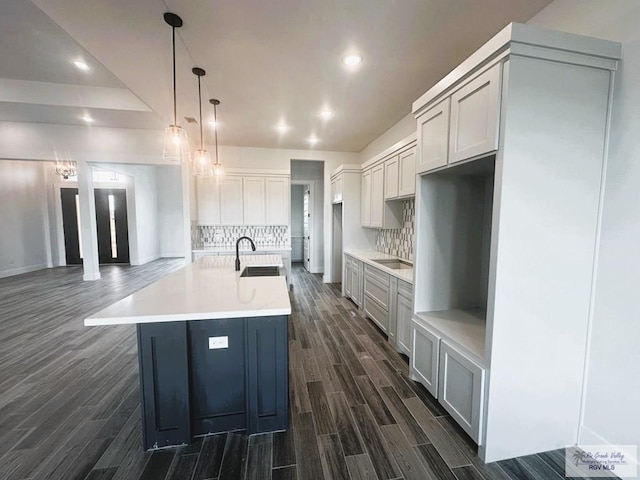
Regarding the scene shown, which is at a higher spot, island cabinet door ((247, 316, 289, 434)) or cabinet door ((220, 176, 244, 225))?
cabinet door ((220, 176, 244, 225))

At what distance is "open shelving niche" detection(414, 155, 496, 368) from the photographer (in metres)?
2.18

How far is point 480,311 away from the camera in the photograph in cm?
234

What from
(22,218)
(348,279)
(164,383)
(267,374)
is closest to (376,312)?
(348,279)

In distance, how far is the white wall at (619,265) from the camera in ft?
4.50

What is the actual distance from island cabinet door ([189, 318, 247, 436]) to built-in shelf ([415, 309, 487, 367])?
144cm

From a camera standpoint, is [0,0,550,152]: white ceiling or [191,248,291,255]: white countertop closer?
[0,0,550,152]: white ceiling

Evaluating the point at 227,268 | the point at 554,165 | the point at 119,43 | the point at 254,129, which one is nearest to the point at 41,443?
the point at 227,268

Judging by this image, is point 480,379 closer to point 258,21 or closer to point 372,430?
point 372,430

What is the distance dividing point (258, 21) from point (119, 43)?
139 cm

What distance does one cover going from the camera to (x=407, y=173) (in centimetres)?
310

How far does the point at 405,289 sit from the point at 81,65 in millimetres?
4878

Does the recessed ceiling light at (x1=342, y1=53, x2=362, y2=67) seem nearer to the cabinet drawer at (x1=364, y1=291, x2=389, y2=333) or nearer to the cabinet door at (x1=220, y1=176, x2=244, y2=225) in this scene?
the cabinet drawer at (x1=364, y1=291, x2=389, y2=333)

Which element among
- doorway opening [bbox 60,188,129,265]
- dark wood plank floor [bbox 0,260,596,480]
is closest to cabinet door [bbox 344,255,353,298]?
dark wood plank floor [bbox 0,260,596,480]

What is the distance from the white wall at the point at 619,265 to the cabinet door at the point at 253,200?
4.70 metres
